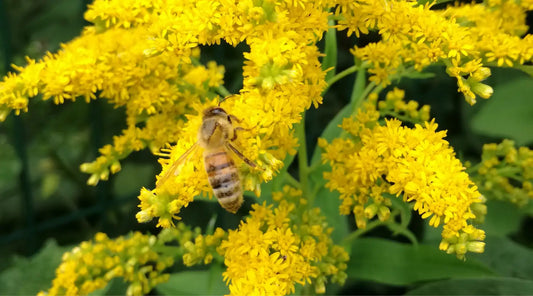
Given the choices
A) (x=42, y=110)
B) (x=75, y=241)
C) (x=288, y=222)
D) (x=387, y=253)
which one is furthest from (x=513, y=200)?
(x=42, y=110)

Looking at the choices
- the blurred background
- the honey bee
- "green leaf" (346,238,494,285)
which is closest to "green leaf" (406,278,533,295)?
"green leaf" (346,238,494,285)

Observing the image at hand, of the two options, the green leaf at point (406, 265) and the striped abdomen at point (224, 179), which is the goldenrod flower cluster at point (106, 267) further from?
the green leaf at point (406, 265)

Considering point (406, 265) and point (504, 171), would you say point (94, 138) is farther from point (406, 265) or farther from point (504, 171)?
point (504, 171)

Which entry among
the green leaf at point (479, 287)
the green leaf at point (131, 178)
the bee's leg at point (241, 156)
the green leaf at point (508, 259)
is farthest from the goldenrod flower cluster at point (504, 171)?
the green leaf at point (131, 178)

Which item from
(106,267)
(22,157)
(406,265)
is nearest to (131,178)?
(22,157)

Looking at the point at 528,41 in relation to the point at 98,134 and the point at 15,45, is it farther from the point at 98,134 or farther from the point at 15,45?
the point at 15,45

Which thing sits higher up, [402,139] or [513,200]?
[402,139]
